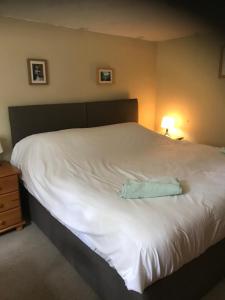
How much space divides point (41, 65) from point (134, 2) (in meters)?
1.43

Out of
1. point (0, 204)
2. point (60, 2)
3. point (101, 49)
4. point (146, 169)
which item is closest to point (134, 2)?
point (60, 2)

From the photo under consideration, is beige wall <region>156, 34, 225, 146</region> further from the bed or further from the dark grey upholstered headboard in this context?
the bed

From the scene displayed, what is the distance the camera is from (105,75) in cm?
329

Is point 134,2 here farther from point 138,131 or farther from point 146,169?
point 138,131

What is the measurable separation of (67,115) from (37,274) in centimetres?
175

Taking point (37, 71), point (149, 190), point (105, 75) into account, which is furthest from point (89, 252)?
point (105, 75)

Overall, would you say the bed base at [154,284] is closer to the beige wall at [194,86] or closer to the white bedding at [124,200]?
the white bedding at [124,200]

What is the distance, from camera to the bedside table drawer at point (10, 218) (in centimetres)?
231

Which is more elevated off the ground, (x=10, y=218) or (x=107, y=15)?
(x=107, y=15)

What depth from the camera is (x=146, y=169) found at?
2.21m

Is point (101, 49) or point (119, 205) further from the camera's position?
point (101, 49)

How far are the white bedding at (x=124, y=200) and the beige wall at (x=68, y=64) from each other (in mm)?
565

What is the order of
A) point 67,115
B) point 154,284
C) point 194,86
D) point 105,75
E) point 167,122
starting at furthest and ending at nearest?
point 167,122, point 194,86, point 105,75, point 67,115, point 154,284

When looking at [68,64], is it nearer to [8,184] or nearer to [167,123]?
[8,184]
